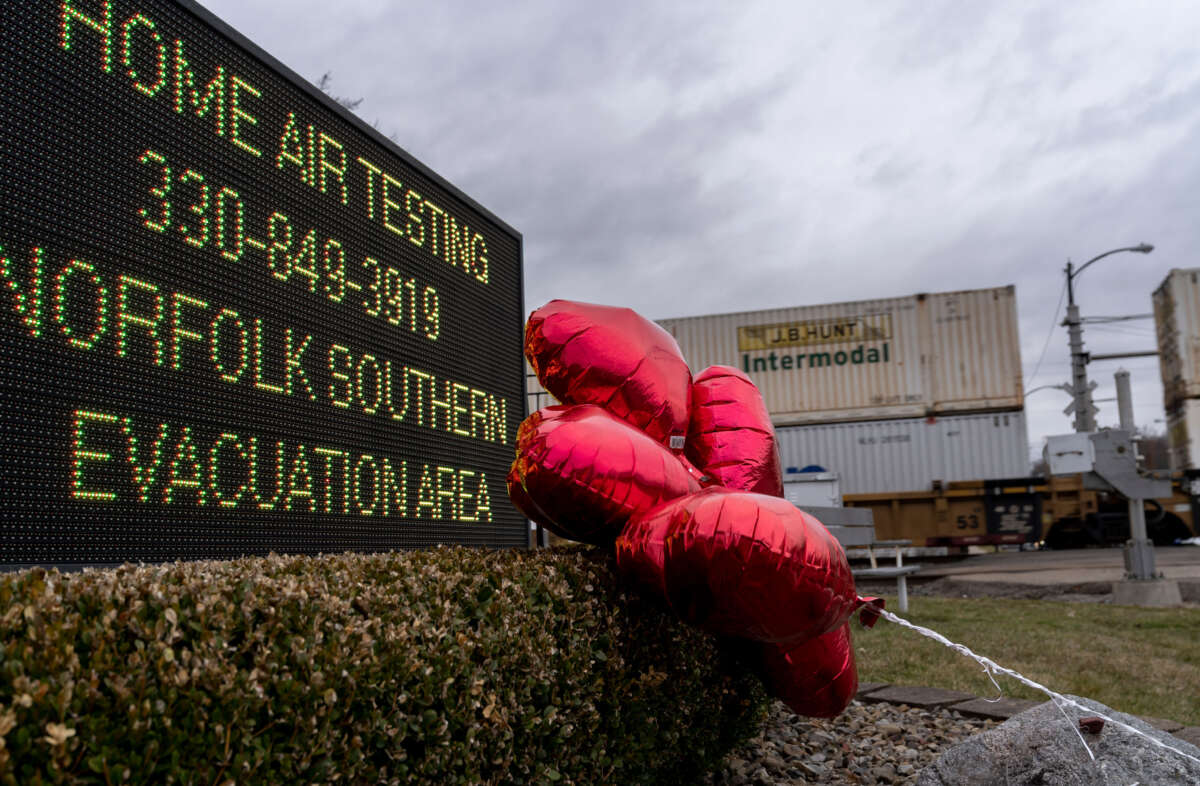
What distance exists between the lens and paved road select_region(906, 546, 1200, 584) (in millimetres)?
12352

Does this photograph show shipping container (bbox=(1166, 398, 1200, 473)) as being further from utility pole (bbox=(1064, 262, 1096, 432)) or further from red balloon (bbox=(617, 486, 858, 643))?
red balloon (bbox=(617, 486, 858, 643))

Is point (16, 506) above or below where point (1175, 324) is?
below

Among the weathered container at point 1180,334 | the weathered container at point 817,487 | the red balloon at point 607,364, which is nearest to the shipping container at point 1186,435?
the weathered container at point 1180,334

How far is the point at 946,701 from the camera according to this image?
4293mm

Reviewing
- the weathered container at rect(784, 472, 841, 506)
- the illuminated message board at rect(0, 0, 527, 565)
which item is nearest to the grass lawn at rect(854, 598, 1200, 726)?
the illuminated message board at rect(0, 0, 527, 565)

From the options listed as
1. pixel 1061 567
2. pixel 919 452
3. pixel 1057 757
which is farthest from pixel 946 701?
pixel 919 452

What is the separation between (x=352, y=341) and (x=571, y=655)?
160 centimetres

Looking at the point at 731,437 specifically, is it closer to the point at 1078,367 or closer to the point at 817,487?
the point at 817,487

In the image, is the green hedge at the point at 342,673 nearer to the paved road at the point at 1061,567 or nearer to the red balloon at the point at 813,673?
the red balloon at the point at 813,673

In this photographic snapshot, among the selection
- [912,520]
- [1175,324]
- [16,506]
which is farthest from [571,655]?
[1175,324]

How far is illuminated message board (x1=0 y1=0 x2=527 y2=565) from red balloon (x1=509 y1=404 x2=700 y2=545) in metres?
0.92

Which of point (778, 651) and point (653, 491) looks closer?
point (653, 491)

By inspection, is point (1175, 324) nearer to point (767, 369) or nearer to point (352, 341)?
point (767, 369)

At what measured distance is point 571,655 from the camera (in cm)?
232
